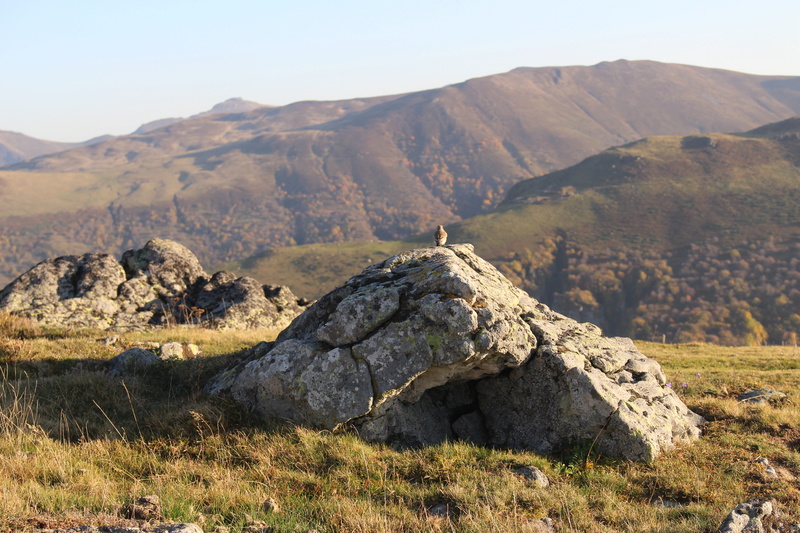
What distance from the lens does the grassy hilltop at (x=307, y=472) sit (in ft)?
21.8

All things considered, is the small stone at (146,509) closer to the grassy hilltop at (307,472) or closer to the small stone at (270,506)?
the grassy hilltop at (307,472)

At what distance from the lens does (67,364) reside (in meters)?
12.4

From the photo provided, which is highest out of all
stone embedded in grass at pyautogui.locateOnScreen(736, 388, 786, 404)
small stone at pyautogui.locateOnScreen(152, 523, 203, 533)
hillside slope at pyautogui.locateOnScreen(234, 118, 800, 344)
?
small stone at pyautogui.locateOnScreen(152, 523, 203, 533)

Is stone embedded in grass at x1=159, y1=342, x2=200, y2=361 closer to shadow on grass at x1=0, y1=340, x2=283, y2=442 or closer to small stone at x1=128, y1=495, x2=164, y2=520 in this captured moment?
shadow on grass at x1=0, y1=340, x2=283, y2=442

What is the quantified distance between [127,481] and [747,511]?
28.5 feet

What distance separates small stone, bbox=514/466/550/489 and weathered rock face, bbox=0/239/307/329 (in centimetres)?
1521

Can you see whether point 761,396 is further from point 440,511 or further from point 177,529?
point 177,529

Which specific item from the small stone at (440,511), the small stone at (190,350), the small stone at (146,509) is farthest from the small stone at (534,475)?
the small stone at (190,350)

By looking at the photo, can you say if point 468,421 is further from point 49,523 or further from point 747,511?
point 49,523

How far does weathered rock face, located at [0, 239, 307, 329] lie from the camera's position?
20.2 metres

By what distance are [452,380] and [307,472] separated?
3616mm

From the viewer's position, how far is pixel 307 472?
8.04m

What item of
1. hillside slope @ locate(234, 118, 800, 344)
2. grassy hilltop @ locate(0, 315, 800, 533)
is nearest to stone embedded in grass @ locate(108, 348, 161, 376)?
grassy hilltop @ locate(0, 315, 800, 533)

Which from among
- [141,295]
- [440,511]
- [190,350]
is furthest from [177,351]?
[141,295]
